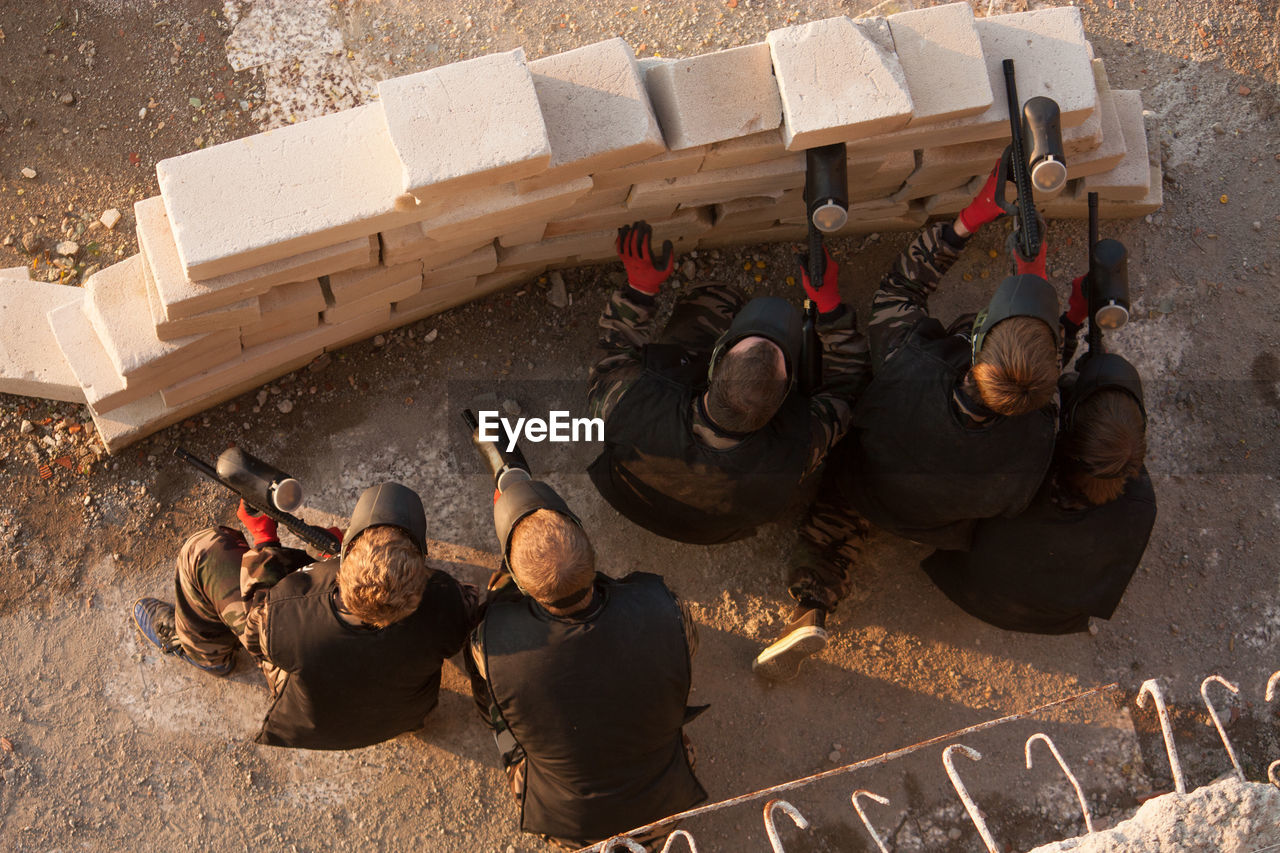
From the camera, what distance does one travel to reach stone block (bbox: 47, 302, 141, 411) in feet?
12.2

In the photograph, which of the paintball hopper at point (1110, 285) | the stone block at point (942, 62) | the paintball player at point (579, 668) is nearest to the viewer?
the paintball player at point (579, 668)

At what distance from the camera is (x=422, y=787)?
4035mm

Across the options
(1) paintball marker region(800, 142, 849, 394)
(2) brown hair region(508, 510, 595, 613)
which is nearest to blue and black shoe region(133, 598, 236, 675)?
(2) brown hair region(508, 510, 595, 613)

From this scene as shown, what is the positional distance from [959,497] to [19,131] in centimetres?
459

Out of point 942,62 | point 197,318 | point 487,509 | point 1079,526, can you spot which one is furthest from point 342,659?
point 942,62

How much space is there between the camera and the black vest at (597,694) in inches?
123

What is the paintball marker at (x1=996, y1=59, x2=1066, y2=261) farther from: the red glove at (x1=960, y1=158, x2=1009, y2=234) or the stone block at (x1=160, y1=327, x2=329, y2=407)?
the stone block at (x1=160, y1=327, x2=329, y2=407)

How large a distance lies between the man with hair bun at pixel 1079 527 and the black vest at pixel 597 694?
1.46 metres

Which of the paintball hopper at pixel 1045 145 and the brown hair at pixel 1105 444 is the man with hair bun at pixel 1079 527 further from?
the paintball hopper at pixel 1045 145

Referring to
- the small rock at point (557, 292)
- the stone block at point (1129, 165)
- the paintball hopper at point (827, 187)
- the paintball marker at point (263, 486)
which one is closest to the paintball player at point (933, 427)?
the paintball hopper at point (827, 187)

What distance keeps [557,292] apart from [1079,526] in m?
2.51

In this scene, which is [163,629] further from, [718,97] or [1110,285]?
[1110,285]

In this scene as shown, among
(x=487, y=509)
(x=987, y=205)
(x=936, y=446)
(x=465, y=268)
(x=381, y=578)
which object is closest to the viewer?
(x=381, y=578)

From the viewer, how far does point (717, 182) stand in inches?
148
